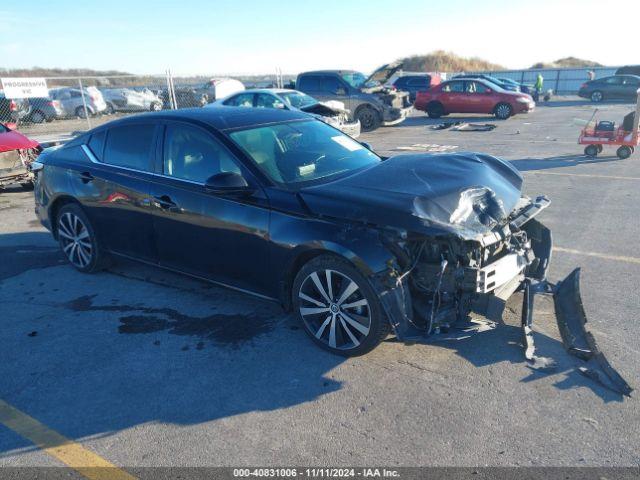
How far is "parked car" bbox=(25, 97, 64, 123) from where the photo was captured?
76.5ft

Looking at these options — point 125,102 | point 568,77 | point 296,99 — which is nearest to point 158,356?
point 296,99

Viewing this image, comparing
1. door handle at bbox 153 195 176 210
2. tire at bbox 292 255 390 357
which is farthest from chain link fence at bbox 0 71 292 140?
tire at bbox 292 255 390 357

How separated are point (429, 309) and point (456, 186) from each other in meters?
1.03

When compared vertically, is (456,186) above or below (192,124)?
below

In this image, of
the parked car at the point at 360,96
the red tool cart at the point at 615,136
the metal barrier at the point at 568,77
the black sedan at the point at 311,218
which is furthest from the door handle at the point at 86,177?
the metal barrier at the point at 568,77

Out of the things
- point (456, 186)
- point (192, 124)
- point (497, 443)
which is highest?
point (192, 124)

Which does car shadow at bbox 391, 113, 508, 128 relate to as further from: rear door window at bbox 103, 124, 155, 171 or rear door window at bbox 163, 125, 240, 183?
rear door window at bbox 163, 125, 240, 183

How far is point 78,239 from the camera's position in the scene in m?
5.44

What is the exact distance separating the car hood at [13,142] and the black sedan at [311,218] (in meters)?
5.17

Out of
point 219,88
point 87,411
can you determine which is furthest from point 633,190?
point 219,88

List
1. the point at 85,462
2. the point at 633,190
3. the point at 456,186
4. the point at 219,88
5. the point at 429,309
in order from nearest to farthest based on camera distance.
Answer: the point at 85,462 → the point at 429,309 → the point at 456,186 → the point at 633,190 → the point at 219,88

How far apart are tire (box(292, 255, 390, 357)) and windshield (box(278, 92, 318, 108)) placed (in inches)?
457

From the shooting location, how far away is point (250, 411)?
10.5 feet

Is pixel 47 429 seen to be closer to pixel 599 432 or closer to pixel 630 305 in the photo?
pixel 599 432
